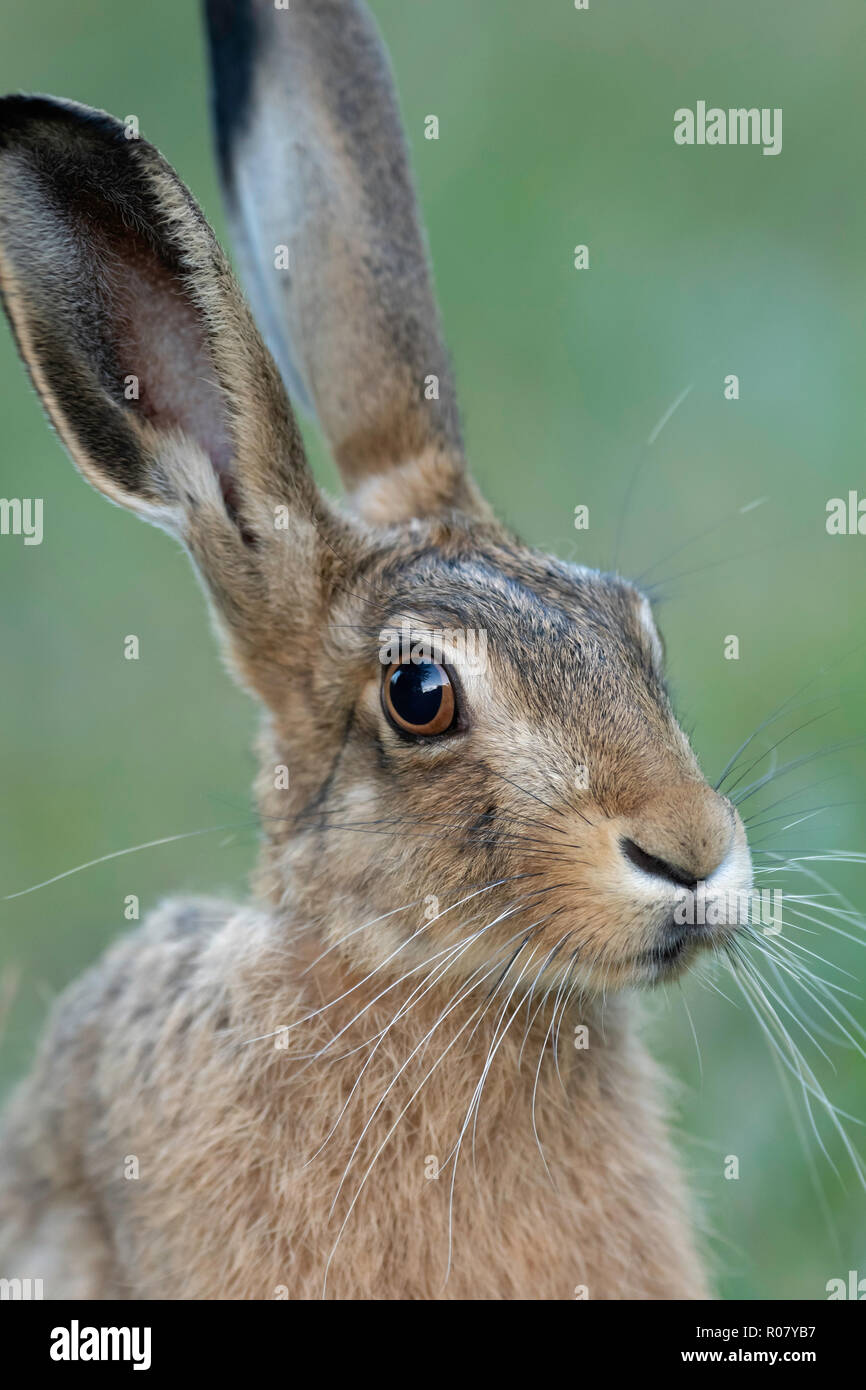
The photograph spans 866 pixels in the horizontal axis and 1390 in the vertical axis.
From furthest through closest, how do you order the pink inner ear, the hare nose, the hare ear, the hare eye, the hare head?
the hare ear
the pink inner ear
the hare eye
the hare head
the hare nose

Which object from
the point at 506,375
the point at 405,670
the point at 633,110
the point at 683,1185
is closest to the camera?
the point at 405,670

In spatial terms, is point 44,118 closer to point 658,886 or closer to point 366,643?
point 366,643

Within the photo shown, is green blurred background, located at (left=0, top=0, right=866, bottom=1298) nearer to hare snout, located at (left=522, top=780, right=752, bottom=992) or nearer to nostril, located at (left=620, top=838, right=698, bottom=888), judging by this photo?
hare snout, located at (left=522, top=780, right=752, bottom=992)

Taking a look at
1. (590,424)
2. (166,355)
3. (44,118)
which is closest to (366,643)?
(166,355)

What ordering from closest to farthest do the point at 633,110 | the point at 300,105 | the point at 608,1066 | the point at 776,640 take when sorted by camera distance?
the point at 608,1066, the point at 300,105, the point at 776,640, the point at 633,110

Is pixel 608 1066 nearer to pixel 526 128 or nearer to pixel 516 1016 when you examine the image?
pixel 516 1016

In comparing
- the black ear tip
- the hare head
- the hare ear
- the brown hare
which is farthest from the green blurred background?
the black ear tip
